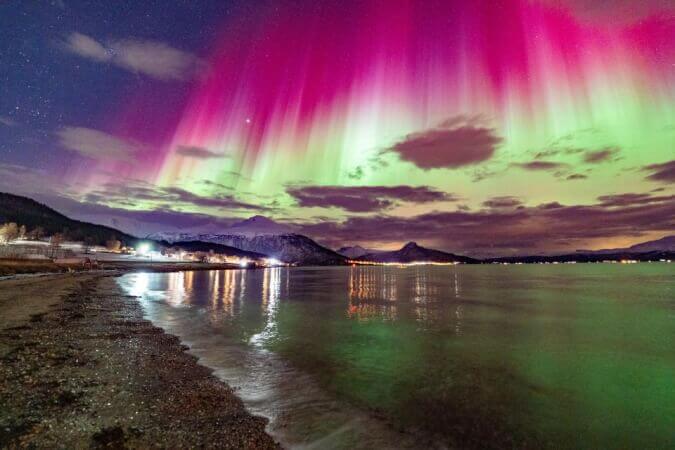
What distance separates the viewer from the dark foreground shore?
29.5 ft

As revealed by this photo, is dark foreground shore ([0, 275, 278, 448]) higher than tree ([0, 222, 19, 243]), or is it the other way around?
tree ([0, 222, 19, 243])

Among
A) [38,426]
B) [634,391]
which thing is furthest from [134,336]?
[634,391]

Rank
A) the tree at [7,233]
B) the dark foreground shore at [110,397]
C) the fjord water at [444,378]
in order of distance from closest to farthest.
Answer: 1. the dark foreground shore at [110,397]
2. the fjord water at [444,378]
3. the tree at [7,233]

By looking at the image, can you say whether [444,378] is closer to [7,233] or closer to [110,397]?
[110,397]

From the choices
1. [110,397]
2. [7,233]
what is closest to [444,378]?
[110,397]

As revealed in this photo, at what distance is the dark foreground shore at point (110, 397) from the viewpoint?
898cm

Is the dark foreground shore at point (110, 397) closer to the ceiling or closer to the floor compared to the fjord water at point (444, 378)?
closer to the ceiling

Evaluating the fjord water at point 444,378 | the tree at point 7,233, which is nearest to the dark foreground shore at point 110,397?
the fjord water at point 444,378

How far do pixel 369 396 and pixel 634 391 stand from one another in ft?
43.1

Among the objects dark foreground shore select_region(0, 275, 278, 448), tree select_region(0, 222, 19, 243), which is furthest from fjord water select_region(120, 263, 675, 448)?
tree select_region(0, 222, 19, 243)

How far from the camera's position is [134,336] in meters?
22.1

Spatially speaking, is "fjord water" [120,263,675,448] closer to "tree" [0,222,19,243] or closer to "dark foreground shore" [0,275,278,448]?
"dark foreground shore" [0,275,278,448]

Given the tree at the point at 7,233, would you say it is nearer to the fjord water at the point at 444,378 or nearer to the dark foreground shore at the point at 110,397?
the fjord water at the point at 444,378

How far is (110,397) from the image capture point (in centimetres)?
1146
